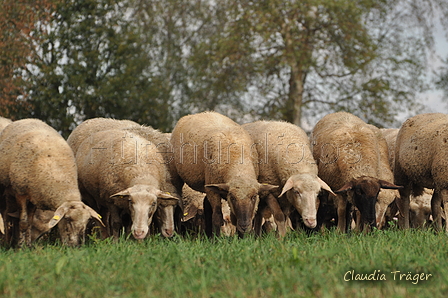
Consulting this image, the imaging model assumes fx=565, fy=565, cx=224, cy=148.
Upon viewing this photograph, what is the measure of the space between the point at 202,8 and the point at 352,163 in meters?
24.2

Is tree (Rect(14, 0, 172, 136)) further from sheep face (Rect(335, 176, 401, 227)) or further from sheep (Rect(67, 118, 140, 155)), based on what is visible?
sheep face (Rect(335, 176, 401, 227))

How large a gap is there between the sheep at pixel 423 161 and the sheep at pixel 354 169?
0.31 meters

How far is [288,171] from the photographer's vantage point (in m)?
8.69

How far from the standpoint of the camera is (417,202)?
10938 mm

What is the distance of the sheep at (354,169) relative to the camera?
8.45 m

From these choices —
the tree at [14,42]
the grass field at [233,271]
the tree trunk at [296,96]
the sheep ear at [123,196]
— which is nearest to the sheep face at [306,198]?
the grass field at [233,271]

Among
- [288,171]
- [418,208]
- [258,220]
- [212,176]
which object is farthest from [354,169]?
[418,208]

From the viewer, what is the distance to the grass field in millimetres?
4434

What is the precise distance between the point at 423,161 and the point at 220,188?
3.44m

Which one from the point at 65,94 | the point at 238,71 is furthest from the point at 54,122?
the point at 238,71

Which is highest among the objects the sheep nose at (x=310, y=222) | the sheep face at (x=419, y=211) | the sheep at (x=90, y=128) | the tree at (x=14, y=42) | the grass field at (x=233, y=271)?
the tree at (x=14, y=42)

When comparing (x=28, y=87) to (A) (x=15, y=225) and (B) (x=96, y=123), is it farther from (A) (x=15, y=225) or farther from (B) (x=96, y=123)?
(A) (x=15, y=225)

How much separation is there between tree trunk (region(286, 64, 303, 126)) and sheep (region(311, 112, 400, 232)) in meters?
12.4

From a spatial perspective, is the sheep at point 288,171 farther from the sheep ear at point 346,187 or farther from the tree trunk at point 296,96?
the tree trunk at point 296,96
